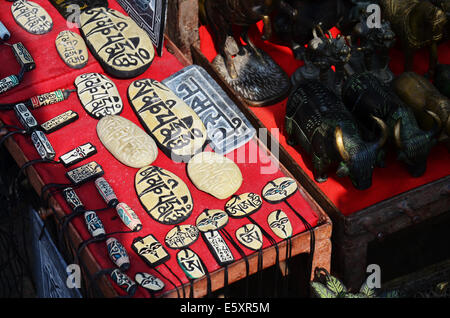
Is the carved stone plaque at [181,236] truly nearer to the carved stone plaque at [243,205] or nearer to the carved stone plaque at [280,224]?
the carved stone plaque at [243,205]

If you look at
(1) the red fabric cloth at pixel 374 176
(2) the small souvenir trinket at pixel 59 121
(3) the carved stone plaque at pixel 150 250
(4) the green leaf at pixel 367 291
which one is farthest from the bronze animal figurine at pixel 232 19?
(4) the green leaf at pixel 367 291

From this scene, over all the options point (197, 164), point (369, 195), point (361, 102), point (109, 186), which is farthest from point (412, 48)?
point (109, 186)

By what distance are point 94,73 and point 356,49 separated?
4.42 ft

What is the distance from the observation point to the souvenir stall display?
10.5ft

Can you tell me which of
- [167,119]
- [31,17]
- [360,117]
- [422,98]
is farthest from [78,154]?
[422,98]

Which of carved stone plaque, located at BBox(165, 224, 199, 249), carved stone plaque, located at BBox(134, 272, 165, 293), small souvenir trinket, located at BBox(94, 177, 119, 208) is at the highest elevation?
small souvenir trinket, located at BBox(94, 177, 119, 208)

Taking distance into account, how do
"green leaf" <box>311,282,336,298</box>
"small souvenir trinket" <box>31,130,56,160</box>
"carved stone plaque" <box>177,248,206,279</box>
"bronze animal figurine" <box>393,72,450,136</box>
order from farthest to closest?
1. "bronze animal figurine" <box>393,72,450,136</box>
2. "small souvenir trinket" <box>31,130,56,160</box>
3. "green leaf" <box>311,282,336,298</box>
4. "carved stone plaque" <box>177,248,206,279</box>

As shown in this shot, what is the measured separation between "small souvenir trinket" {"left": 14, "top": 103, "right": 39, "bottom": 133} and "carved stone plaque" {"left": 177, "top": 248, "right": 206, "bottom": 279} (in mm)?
936

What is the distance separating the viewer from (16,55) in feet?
11.5

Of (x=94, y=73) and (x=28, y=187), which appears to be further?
(x=28, y=187)

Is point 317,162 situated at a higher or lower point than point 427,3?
lower

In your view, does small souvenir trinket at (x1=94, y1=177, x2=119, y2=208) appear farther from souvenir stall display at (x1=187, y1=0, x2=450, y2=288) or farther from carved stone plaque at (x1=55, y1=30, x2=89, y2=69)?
souvenir stall display at (x1=187, y1=0, x2=450, y2=288)

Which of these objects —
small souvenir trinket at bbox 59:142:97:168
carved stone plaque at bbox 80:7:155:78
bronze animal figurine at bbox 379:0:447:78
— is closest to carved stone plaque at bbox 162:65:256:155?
carved stone plaque at bbox 80:7:155:78

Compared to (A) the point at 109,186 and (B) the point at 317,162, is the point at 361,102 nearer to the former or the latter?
(B) the point at 317,162
